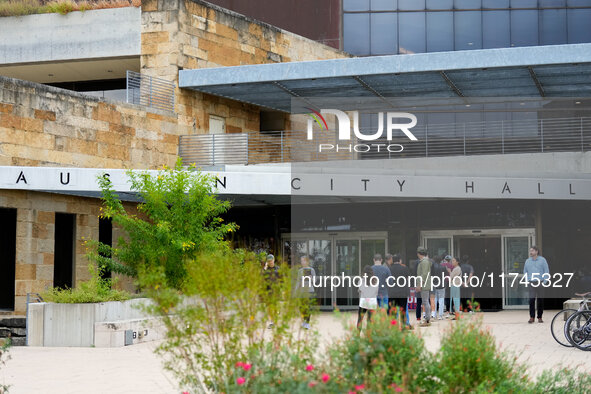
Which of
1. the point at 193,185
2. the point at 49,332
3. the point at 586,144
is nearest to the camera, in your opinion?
the point at 49,332

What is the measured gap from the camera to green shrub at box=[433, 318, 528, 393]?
7422mm

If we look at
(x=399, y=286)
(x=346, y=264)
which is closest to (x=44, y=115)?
(x=346, y=264)

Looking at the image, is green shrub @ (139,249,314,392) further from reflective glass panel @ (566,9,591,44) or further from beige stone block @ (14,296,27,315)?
reflective glass panel @ (566,9,591,44)

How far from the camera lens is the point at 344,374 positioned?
7.23m

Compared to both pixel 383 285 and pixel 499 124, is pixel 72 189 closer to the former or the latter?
pixel 383 285

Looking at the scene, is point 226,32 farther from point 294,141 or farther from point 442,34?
point 442,34

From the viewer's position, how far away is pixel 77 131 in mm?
25375

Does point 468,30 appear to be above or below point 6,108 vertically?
above

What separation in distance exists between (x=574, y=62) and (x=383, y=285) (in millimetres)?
10560

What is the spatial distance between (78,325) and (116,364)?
3.62 meters

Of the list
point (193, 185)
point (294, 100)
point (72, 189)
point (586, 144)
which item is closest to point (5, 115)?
point (72, 189)

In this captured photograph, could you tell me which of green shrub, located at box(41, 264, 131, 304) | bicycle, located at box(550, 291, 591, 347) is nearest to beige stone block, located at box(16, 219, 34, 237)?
green shrub, located at box(41, 264, 131, 304)

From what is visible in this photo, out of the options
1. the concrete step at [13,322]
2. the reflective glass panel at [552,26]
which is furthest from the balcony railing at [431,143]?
the reflective glass panel at [552,26]

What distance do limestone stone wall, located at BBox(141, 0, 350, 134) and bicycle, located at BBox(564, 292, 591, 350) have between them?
1649 centimetres
